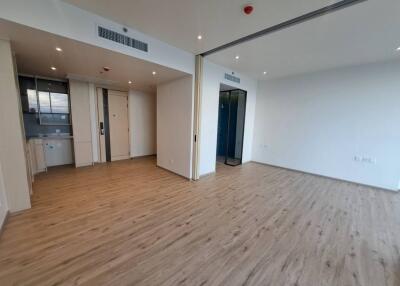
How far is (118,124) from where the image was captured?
18.0 ft

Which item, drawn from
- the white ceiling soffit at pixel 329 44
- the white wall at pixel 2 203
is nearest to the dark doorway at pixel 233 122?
the white ceiling soffit at pixel 329 44

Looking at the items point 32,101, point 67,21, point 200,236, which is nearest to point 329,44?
point 200,236

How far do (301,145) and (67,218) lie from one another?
5661 millimetres

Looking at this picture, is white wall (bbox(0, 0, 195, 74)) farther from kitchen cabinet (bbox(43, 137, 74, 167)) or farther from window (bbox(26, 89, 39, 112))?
kitchen cabinet (bbox(43, 137, 74, 167))

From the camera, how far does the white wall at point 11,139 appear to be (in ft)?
7.20

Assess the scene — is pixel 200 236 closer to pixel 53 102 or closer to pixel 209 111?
pixel 209 111

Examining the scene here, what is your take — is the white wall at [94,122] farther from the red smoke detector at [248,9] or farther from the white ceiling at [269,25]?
the red smoke detector at [248,9]

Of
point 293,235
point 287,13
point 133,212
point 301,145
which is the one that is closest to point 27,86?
point 133,212

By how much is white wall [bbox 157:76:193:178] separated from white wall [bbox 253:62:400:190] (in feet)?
10.1

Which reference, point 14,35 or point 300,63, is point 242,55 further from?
point 14,35

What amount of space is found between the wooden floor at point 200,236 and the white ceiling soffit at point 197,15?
2918 mm

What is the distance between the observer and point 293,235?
2.16 m

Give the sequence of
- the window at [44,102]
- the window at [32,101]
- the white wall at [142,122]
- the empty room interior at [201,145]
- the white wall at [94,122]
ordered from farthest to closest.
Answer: the white wall at [142,122]
the white wall at [94,122]
the window at [44,102]
the window at [32,101]
the empty room interior at [201,145]

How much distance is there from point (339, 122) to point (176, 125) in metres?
4.26
